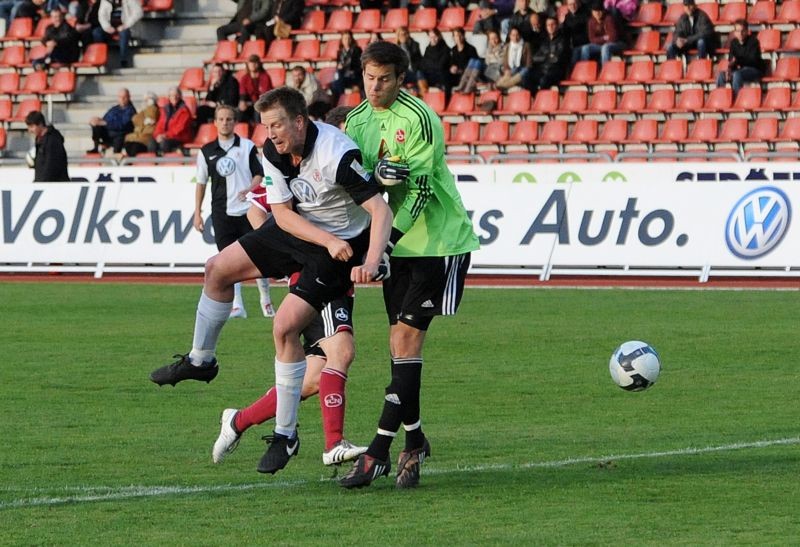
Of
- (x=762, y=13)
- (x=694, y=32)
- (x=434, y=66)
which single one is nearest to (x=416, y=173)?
(x=694, y=32)

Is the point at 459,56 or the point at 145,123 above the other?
the point at 459,56

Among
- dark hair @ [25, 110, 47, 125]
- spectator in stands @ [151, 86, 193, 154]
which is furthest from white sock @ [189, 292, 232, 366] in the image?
spectator in stands @ [151, 86, 193, 154]

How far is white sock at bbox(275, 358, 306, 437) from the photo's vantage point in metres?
7.43

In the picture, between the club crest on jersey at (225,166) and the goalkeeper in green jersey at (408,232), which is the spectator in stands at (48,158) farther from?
the goalkeeper in green jersey at (408,232)

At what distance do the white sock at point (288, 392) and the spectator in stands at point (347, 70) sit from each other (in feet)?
62.8

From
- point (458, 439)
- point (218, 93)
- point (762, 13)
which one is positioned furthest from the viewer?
point (218, 93)

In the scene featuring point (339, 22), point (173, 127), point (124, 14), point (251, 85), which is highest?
point (339, 22)

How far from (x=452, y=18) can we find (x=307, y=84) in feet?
12.1

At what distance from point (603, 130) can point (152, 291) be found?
30.3 feet

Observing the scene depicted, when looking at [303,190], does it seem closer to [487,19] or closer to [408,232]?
[408,232]

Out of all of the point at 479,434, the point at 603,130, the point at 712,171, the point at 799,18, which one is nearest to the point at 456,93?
the point at 603,130

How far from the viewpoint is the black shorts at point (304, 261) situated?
24.2ft

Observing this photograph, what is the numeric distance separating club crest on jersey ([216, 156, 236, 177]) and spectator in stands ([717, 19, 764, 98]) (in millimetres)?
11384

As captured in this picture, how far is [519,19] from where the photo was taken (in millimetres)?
25922
